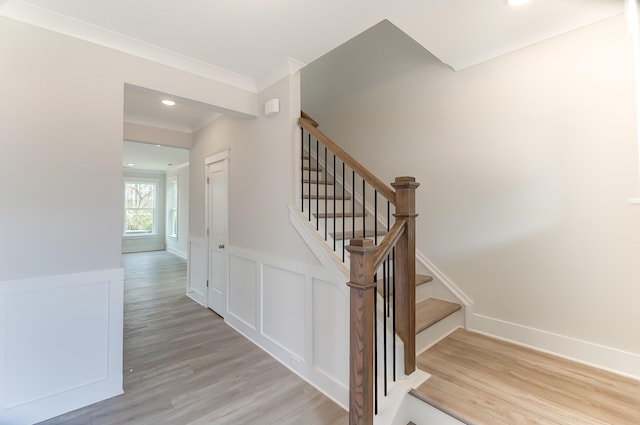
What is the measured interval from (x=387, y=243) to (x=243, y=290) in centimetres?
205

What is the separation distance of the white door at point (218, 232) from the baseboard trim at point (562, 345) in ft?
9.06

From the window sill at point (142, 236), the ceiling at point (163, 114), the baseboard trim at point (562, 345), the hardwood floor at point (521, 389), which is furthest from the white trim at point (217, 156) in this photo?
the window sill at point (142, 236)

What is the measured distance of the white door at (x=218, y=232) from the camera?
3441 mm

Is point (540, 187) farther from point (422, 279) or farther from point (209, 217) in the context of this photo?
point (209, 217)

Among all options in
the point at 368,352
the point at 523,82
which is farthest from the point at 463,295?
the point at 523,82

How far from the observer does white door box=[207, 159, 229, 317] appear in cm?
344

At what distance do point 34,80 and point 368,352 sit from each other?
2653 millimetres

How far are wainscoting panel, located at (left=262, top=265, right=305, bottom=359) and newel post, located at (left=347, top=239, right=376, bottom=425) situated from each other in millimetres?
923

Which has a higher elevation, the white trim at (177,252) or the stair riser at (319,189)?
the stair riser at (319,189)

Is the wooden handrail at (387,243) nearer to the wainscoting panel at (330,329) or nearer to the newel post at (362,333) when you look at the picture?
the newel post at (362,333)

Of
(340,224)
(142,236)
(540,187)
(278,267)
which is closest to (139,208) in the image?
(142,236)

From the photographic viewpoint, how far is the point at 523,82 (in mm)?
2182

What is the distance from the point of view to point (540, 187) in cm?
212

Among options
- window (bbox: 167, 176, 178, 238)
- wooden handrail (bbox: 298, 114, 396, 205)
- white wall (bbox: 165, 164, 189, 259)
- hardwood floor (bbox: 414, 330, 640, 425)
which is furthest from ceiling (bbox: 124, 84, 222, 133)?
window (bbox: 167, 176, 178, 238)
